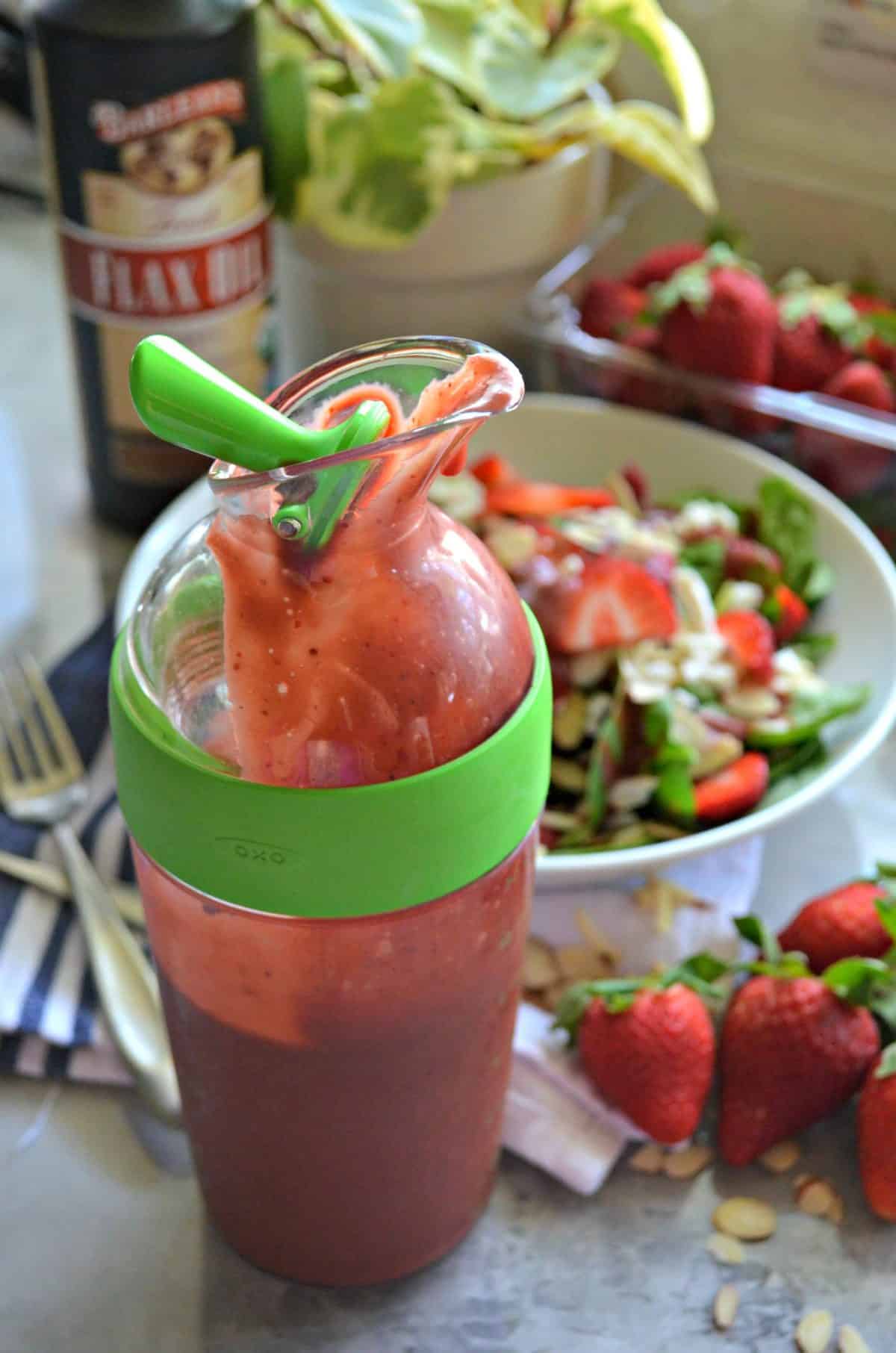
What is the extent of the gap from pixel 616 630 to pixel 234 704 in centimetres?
35

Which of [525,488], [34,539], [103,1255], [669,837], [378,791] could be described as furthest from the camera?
[34,539]

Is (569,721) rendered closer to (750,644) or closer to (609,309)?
(750,644)

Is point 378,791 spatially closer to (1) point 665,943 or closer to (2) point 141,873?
(2) point 141,873

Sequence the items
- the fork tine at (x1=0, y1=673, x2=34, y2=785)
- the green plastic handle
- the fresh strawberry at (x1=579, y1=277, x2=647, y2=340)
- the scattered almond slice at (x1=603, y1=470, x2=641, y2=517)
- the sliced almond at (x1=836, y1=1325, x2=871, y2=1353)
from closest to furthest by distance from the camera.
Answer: the green plastic handle → the sliced almond at (x1=836, y1=1325, x2=871, y2=1353) → the fork tine at (x1=0, y1=673, x2=34, y2=785) → the scattered almond slice at (x1=603, y1=470, x2=641, y2=517) → the fresh strawberry at (x1=579, y1=277, x2=647, y2=340)

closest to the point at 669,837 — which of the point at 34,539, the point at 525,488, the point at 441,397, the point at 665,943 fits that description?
the point at 665,943

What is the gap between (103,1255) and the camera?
23.8 inches

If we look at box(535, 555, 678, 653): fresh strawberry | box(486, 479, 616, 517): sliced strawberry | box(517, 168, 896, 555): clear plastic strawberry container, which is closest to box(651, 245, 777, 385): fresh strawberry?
box(517, 168, 896, 555): clear plastic strawberry container

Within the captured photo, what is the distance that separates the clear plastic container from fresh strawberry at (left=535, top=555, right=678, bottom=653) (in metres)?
0.25

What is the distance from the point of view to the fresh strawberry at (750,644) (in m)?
0.78

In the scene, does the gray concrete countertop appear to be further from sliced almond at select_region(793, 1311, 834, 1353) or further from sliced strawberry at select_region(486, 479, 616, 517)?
sliced strawberry at select_region(486, 479, 616, 517)

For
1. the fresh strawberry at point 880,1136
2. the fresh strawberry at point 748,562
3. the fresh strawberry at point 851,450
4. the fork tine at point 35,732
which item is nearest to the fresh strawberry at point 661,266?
the fresh strawberry at point 851,450

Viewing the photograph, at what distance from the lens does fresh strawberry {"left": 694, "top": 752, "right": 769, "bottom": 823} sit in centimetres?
72

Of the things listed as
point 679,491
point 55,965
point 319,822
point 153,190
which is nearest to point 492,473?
point 679,491

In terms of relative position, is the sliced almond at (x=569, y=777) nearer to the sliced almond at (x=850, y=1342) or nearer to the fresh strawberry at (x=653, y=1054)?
the fresh strawberry at (x=653, y=1054)
